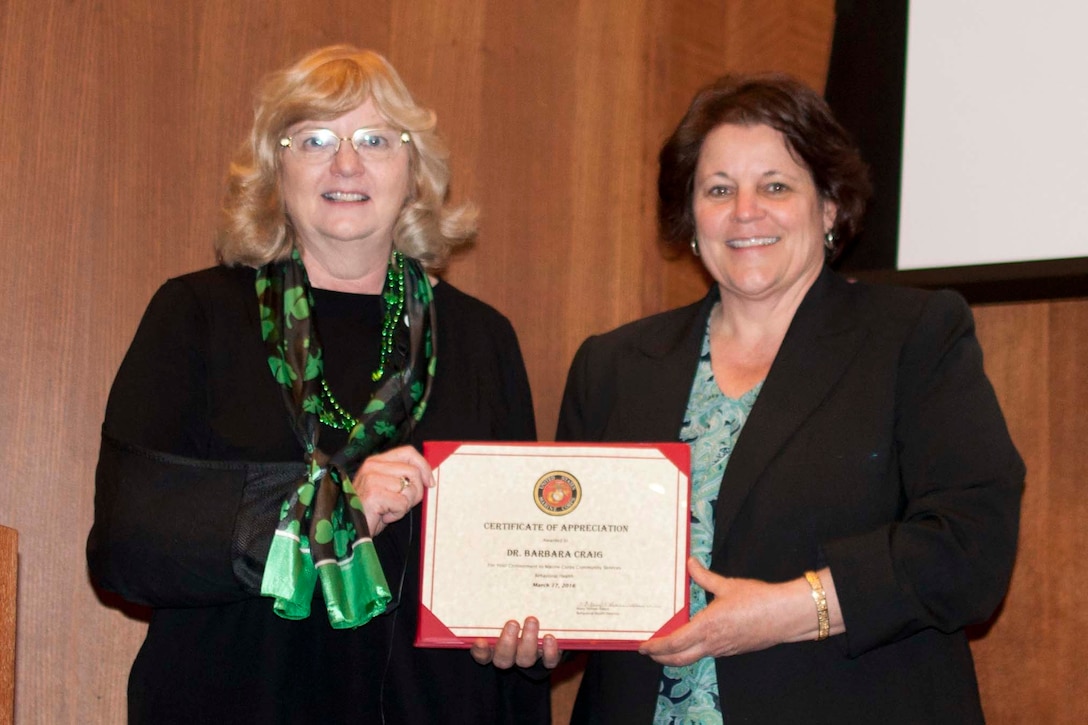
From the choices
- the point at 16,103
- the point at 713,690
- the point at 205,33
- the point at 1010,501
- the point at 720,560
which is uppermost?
the point at 205,33

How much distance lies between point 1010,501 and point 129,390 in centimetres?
160

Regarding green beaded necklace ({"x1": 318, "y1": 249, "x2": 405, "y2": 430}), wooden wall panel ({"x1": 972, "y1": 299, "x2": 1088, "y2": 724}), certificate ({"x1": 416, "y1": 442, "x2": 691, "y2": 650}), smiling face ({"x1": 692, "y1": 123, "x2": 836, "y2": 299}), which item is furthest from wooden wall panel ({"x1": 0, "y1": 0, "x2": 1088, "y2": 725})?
certificate ({"x1": 416, "y1": 442, "x2": 691, "y2": 650})

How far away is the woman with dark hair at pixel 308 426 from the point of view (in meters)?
2.09

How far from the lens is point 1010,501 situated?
2088 mm

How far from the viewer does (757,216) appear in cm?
237

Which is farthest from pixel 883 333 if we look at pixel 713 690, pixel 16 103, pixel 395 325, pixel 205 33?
pixel 16 103

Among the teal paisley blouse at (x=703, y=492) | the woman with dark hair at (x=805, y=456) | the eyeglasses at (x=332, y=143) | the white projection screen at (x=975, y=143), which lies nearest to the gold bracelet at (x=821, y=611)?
the woman with dark hair at (x=805, y=456)

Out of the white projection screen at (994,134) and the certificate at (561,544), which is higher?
the white projection screen at (994,134)

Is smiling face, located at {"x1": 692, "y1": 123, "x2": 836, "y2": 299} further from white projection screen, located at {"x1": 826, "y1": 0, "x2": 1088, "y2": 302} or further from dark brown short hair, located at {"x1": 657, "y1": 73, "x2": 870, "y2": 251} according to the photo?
white projection screen, located at {"x1": 826, "y1": 0, "x2": 1088, "y2": 302}

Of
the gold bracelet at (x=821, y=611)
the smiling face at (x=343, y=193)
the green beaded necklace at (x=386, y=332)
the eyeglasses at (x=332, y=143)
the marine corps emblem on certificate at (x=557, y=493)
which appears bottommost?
the gold bracelet at (x=821, y=611)

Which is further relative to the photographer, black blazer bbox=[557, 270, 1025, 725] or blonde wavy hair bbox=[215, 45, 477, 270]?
blonde wavy hair bbox=[215, 45, 477, 270]

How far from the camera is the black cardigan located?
2.08 m

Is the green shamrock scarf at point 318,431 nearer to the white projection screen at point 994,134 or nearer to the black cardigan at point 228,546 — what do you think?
the black cardigan at point 228,546

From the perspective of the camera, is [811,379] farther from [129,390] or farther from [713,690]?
[129,390]
